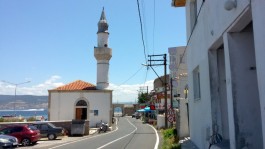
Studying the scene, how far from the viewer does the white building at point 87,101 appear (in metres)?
47.3

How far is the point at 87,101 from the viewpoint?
157 feet

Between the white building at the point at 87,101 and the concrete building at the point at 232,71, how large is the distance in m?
36.0

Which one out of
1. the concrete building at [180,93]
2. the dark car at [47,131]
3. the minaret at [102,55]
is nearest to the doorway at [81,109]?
the minaret at [102,55]

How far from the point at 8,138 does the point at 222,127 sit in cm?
1407

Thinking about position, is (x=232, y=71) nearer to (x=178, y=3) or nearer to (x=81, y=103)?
(x=178, y=3)

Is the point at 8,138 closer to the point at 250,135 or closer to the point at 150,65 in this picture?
the point at 250,135

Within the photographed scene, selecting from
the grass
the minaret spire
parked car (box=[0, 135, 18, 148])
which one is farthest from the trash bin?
the minaret spire

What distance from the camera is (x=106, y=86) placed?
49031mm

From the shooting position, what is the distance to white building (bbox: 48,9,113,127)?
4731 cm

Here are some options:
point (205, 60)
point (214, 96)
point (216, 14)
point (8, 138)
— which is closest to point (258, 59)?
point (216, 14)

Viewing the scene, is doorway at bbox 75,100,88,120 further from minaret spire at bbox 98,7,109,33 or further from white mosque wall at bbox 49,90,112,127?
minaret spire at bbox 98,7,109,33

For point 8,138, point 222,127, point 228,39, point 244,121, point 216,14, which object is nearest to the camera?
point 244,121

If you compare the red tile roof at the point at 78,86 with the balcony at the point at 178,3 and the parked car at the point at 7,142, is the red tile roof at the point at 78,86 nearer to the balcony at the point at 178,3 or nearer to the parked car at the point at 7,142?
the parked car at the point at 7,142

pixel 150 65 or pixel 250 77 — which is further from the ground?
pixel 150 65
